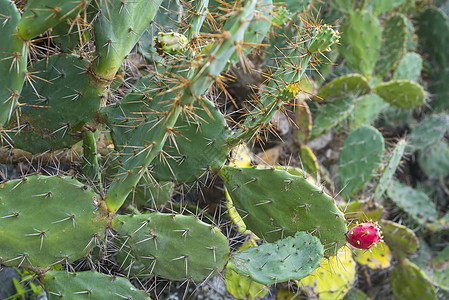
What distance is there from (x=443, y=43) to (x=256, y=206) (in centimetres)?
266

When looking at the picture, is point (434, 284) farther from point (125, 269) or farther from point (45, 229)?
point (45, 229)

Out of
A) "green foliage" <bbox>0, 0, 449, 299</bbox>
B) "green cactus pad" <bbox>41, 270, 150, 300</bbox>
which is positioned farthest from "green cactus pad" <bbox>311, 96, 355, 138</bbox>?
"green cactus pad" <bbox>41, 270, 150, 300</bbox>

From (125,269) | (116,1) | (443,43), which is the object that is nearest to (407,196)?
(443,43)

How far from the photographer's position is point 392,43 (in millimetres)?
2916

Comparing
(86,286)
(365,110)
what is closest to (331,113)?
(365,110)

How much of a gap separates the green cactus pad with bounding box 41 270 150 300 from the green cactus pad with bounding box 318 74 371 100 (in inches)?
67.6

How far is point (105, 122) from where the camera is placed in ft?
4.83

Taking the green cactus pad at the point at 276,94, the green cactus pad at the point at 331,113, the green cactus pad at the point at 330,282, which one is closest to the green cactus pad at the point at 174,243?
Answer: the green cactus pad at the point at 276,94

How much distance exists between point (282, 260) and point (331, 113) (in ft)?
4.72

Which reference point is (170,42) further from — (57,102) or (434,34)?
(434,34)

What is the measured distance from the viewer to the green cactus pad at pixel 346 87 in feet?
8.24

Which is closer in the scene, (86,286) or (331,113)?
(86,286)

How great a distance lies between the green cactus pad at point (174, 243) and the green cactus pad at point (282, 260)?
0.08 m

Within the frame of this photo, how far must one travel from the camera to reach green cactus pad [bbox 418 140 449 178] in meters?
3.04
